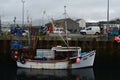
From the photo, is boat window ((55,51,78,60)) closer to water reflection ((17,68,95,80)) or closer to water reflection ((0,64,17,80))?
water reflection ((17,68,95,80))

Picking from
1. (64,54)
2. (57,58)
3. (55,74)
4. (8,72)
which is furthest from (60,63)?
(8,72)

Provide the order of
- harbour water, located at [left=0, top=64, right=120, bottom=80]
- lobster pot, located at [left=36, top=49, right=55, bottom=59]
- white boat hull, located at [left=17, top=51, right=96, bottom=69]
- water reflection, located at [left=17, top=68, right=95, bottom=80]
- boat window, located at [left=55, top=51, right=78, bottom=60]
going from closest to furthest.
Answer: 1. water reflection, located at [left=17, top=68, right=95, bottom=80]
2. harbour water, located at [left=0, top=64, right=120, bottom=80]
3. white boat hull, located at [left=17, top=51, right=96, bottom=69]
4. boat window, located at [left=55, top=51, right=78, bottom=60]
5. lobster pot, located at [left=36, top=49, right=55, bottom=59]

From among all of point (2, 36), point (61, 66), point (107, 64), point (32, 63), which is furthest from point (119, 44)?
point (2, 36)

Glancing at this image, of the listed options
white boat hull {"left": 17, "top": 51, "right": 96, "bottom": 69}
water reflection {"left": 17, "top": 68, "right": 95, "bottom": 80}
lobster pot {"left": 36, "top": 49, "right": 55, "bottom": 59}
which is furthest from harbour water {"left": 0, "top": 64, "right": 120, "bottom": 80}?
Result: lobster pot {"left": 36, "top": 49, "right": 55, "bottom": 59}

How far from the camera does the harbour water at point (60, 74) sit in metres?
34.7

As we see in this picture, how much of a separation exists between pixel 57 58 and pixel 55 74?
4.00m

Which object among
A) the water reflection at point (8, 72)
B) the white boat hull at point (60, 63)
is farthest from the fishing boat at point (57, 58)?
the water reflection at point (8, 72)

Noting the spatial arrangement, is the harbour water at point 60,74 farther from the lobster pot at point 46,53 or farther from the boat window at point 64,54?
the lobster pot at point 46,53

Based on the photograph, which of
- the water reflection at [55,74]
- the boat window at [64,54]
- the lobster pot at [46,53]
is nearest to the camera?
the water reflection at [55,74]

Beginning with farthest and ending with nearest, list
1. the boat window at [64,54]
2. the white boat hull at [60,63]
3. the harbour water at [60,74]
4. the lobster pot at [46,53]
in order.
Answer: the lobster pot at [46,53] < the boat window at [64,54] < the white boat hull at [60,63] < the harbour water at [60,74]

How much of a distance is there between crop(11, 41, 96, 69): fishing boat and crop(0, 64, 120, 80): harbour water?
0.85 metres

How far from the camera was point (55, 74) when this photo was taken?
121 feet

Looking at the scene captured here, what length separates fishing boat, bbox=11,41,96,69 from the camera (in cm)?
3984

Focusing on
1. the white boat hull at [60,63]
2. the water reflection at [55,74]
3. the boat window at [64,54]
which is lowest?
the water reflection at [55,74]
